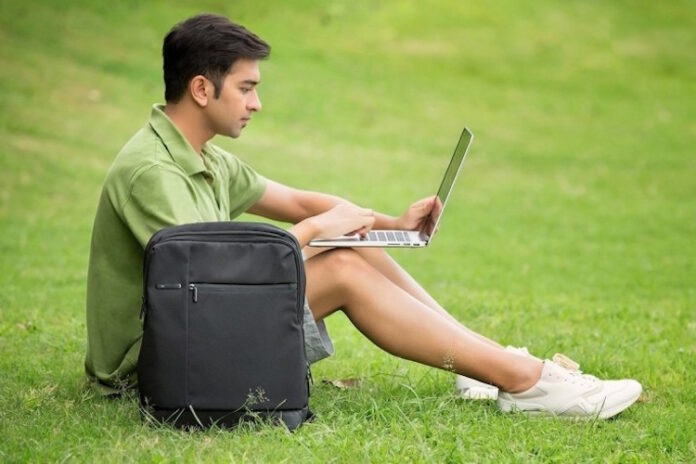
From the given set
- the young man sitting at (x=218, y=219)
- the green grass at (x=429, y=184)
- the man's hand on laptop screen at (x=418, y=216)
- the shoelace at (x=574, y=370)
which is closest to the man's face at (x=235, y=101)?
the young man sitting at (x=218, y=219)

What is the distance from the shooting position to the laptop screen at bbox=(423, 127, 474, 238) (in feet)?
15.6

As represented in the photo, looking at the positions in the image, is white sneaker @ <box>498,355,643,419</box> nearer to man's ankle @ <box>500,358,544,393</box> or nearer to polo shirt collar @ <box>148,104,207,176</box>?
man's ankle @ <box>500,358,544,393</box>

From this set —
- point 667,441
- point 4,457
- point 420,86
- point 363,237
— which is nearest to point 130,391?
point 4,457

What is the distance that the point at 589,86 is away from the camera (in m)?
19.0

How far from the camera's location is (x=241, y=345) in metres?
4.06

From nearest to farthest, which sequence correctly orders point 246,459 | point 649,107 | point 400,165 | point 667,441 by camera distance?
point 246,459
point 667,441
point 400,165
point 649,107

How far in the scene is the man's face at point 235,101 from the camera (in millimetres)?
4488

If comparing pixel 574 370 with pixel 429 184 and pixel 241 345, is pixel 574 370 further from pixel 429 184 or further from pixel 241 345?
pixel 429 184

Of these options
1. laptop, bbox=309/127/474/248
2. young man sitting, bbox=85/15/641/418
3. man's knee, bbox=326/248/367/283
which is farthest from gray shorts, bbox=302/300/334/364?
laptop, bbox=309/127/474/248

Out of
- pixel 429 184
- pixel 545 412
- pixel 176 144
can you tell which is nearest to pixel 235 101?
pixel 176 144

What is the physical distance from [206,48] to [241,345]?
1192mm

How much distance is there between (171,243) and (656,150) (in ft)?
43.1

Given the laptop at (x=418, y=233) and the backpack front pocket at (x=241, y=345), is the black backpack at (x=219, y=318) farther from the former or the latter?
the laptop at (x=418, y=233)

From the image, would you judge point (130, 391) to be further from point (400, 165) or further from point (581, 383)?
point (400, 165)
